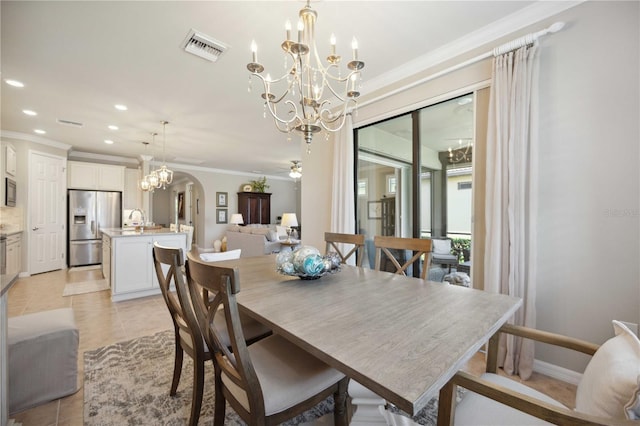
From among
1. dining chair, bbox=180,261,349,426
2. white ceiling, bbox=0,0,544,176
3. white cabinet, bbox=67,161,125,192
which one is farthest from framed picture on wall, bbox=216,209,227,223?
dining chair, bbox=180,261,349,426

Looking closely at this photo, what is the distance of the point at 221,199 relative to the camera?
884 cm

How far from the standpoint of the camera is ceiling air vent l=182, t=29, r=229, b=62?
2273 mm

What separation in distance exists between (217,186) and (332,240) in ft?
23.9

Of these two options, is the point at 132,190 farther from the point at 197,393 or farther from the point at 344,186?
the point at 197,393

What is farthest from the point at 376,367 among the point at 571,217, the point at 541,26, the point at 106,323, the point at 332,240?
the point at 106,323

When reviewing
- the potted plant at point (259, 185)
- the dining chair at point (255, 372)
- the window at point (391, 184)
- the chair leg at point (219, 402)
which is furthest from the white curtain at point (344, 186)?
the potted plant at point (259, 185)

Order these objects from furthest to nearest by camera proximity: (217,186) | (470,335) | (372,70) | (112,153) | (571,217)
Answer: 1. (217,186)
2. (112,153)
3. (372,70)
4. (571,217)
5. (470,335)

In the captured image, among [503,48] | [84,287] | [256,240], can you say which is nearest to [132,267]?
[84,287]

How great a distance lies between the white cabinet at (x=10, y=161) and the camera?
3994 millimetres

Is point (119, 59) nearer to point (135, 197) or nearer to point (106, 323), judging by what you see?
point (106, 323)

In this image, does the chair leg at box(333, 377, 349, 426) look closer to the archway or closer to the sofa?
the sofa

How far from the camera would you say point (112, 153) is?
255 inches

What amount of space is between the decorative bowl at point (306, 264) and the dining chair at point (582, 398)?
0.87 metres

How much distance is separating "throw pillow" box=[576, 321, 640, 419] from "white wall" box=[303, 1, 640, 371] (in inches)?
46.3
